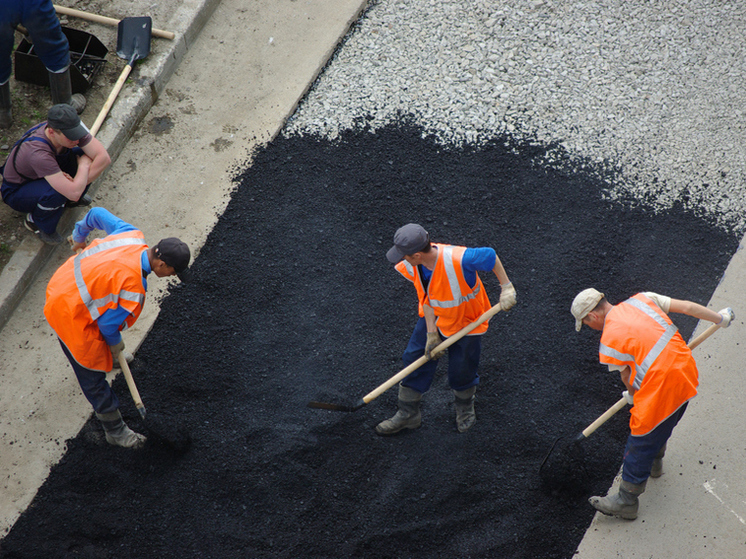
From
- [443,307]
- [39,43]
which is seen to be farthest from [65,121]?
[443,307]

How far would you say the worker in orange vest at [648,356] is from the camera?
3.77 metres

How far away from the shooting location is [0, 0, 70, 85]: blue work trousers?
16.6 feet

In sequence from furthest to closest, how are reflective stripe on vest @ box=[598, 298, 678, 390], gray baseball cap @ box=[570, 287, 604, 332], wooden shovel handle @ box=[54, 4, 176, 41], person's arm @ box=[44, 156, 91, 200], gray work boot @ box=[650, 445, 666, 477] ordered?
wooden shovel handle @ box=[54, 4, 176, 41] < person's arm @ box=[44, 156, 91, 200] < gray work boot @ box=[650, 445, 666, 477] < gray baseball cap @ box=[570, 287, 604, 332] < reflective stripe on vest @ box=[598, 298, 678, 390]

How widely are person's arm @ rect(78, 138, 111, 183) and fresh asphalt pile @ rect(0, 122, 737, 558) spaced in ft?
3.30

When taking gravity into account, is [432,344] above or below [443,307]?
below

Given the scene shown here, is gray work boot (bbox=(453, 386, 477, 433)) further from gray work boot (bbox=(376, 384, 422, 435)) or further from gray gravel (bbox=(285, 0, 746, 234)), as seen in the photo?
gray gravel (bbox=(285, 0, 746, 234))

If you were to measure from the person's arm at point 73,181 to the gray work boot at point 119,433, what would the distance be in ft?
5.55

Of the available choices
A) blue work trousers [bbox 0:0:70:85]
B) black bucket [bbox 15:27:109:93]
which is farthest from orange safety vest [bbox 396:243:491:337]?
black bucket [bbox 15:27:109:93]

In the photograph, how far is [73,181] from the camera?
5.01 metres

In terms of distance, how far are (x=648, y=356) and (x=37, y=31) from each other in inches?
Answer: 198

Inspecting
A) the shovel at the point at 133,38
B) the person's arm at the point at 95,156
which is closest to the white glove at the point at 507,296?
the person's arm at the point at 95,156

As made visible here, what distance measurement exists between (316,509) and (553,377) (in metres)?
1.95

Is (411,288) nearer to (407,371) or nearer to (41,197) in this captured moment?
(407,371)

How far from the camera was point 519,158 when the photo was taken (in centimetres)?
591
